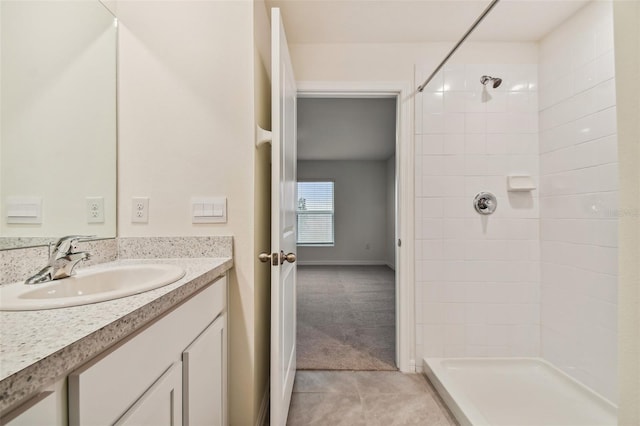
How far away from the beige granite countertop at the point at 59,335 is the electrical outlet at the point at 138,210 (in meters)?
0.62

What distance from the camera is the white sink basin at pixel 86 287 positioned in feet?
2.04

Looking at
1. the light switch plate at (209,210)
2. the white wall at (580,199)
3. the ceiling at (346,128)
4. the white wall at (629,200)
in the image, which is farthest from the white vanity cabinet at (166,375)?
the ceiling at (346,128)

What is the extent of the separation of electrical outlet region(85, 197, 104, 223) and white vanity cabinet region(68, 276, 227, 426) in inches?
23.4

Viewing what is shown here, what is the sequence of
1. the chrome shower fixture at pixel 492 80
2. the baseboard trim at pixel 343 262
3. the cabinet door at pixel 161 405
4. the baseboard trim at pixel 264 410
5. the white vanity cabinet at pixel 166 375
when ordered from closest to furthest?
1. the white vanity cabinet at pixel 166 375
2. the cabinet door at pixel 161 405
3. the baseboard trim at pixel 264 410
4. the chrome shower fixture at pixel 492 80
5. the baseboard trim at pixel 343 262

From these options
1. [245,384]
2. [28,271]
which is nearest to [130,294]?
[28,271]

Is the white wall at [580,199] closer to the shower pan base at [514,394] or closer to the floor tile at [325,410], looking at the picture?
the shower pan base at [514,394]

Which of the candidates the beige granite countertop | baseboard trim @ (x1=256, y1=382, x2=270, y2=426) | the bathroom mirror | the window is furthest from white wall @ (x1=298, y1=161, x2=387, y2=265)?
the beige granite countertop

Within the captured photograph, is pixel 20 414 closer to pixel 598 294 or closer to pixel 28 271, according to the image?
pixel 28 271

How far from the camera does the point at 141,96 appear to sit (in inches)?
49.2

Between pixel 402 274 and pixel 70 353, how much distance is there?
5.89 ft

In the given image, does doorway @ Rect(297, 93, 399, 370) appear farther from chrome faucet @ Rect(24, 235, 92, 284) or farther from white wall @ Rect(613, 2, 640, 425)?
chrome faucet @ Rect(24, 235, 92, 284)

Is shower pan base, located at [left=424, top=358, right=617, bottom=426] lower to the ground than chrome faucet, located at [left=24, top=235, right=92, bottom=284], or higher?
lower

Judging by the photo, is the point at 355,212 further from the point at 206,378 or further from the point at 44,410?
the point at 44,410

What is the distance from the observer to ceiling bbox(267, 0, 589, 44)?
5.23 ft
